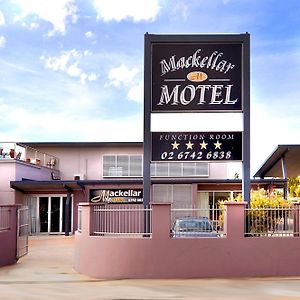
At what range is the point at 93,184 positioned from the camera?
32281 millimetres

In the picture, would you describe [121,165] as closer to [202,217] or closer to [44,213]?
[44,213]

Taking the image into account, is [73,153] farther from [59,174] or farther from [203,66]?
[203,66]

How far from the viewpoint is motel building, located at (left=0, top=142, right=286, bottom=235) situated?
1234 inches

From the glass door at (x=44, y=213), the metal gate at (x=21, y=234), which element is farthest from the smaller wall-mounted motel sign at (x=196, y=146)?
the glass door at (x=44, y=213)

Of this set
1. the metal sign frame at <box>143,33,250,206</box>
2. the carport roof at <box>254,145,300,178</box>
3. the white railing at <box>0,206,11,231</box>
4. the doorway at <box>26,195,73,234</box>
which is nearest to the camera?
the metal sign frame at <box>143,33,250,206</box>

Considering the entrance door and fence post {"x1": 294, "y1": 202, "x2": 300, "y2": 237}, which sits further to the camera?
the entrance door

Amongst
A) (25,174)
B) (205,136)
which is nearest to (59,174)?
(25,174)

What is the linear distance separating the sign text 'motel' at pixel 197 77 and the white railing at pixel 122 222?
3.42 meters

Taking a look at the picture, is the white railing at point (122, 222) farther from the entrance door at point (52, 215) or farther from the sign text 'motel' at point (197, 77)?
the entrance door at point (52, 215)

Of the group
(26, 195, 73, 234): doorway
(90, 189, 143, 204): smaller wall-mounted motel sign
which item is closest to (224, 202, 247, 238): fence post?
(90, 189, 143, 204): smaller wall-mounted motel sign

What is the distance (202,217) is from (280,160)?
2008 cm

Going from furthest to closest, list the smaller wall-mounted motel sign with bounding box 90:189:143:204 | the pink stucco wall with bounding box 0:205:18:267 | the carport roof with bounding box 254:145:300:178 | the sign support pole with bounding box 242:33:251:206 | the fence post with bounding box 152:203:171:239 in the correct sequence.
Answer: the smaller wall-mounted motel sign with bounding box 90:189:143:204 → the carport roof with bounding box 254:145:300:178 → the pink stucco wall with bounding box 0:205:18:267 → the sign support pole with bounding box 242:33:251:206 → the fence post with bounding box 152:203:171:239

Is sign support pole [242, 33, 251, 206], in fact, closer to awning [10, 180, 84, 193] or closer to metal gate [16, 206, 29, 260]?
metal gate [16, 206, 29, 260]

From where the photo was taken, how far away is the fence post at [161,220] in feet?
44.7
